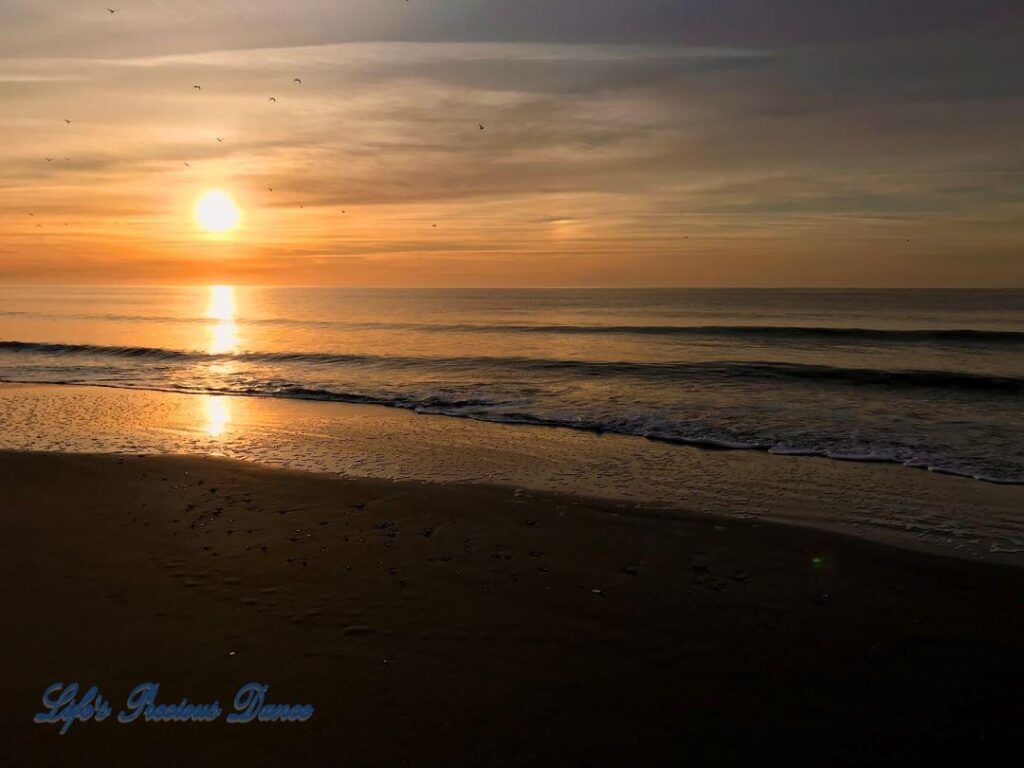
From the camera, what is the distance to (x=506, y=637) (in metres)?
5.89

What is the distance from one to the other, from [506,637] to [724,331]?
4367 centimetres

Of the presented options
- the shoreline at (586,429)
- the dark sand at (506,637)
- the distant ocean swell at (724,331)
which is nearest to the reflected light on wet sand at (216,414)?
the shoreline at (586,429)

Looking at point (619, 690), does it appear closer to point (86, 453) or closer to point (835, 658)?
point (835, 658)

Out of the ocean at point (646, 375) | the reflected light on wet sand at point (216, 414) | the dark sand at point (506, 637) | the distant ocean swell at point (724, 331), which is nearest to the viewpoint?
the dark sand at point (506, 637)

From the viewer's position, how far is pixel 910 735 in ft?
15.0

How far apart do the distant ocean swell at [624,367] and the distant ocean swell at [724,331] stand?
48.9 ft

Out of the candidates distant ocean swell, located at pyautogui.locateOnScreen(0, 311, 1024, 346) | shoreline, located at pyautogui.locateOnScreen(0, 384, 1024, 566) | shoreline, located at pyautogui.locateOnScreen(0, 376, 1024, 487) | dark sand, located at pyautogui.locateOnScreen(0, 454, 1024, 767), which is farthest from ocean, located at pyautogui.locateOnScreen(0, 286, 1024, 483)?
dark sand, located at pyautogui.locateOnScreen(0, 454, 1024, 767)

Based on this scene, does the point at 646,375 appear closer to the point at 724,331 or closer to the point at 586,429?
the point at 586,429

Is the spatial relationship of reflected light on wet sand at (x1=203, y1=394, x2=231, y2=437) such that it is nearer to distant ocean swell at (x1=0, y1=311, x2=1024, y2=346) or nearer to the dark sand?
the dark sand

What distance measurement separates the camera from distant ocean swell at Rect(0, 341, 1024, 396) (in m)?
24.5

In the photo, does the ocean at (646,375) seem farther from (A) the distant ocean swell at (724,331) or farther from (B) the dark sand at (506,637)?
(B) the dark sand at (506,637)

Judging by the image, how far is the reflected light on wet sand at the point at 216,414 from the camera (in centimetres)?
1557

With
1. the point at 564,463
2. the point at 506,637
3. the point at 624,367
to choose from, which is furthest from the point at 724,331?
the point at 506,637

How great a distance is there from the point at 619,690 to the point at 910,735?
6.49 feet
